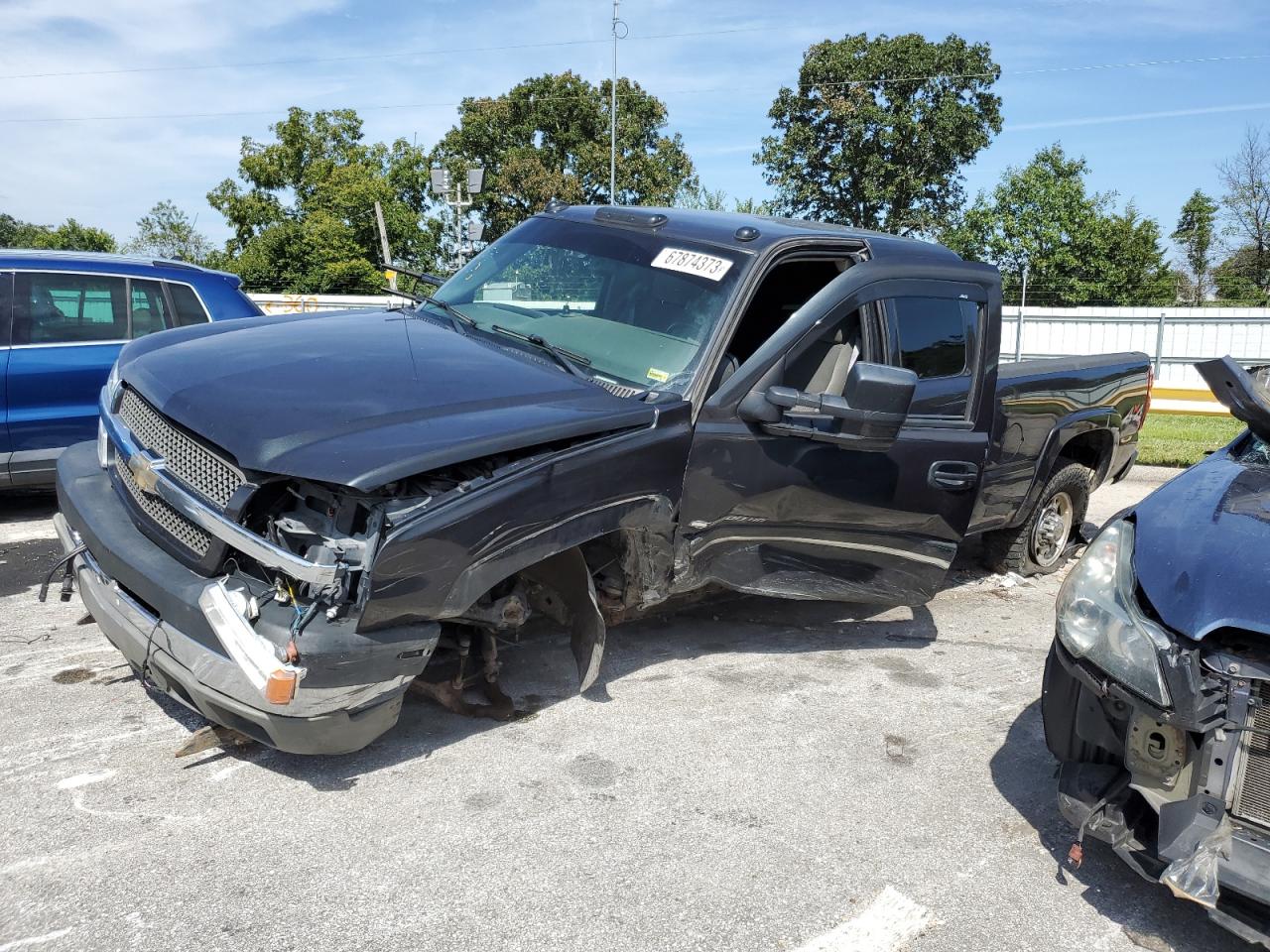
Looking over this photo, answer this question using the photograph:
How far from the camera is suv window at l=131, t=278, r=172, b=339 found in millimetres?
7023

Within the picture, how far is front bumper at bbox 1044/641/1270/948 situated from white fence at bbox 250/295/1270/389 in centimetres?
1814

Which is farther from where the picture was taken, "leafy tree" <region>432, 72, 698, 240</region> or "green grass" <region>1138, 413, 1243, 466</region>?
"leafy tree" <region>432, 72, 698, 240</region>

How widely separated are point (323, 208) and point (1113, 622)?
157 feet

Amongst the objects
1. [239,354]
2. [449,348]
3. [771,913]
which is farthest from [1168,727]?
[239,354]

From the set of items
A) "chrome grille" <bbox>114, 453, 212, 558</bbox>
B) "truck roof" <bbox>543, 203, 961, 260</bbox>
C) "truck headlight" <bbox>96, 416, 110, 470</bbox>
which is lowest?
"chrome grille" <bbox>114, 453, 212, 558</bbox>

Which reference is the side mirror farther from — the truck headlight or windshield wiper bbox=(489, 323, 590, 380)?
the truck headlight

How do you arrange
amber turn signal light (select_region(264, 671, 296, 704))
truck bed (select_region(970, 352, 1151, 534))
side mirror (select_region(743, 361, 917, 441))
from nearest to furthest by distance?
amber turn signal light (select_region(264, 671, 296, 704)) → side mirror (select_region(743, 361, 917, 441)) → truck bed (select_region(970, 352, 1151, 534))

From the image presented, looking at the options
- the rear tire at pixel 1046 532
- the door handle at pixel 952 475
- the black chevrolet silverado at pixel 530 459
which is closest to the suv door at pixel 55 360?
the black chevrolet silverado at pixel 530 459

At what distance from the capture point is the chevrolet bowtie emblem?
3420 mm

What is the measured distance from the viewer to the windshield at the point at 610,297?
4.11m

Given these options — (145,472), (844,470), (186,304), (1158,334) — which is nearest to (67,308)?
(186,304)

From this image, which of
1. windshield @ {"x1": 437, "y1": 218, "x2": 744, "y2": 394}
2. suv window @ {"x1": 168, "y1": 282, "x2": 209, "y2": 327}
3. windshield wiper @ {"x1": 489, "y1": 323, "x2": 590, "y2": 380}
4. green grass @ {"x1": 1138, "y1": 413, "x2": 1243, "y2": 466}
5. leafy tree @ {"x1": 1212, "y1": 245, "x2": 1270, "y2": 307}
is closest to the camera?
windshield wiper @ {"x1": 489, "y1": 323, "x2": 590, "y2": 380}

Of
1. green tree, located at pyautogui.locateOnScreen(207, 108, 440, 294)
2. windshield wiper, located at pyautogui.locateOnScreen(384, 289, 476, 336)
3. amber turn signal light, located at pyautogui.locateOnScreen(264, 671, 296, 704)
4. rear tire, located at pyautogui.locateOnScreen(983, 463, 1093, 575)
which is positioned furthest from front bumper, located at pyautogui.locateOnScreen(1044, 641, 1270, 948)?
green tree, located at pyautogui.locateOnScreen(207, 108, 440, 294)

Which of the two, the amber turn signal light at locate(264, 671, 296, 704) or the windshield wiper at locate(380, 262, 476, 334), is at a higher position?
the windshield wiper at locate(380, 262, 476, 334)
